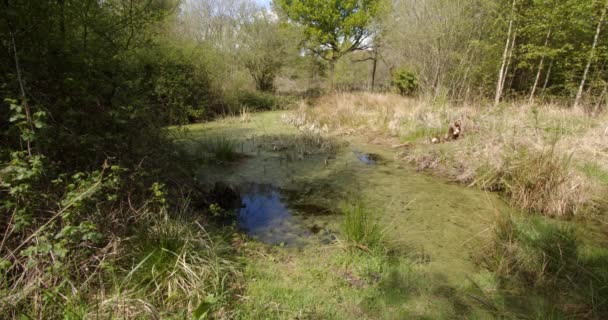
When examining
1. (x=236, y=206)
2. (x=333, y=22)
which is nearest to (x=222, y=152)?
(x=236, y=206)

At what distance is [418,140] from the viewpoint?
21.6 feet

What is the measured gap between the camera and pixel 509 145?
414 cm

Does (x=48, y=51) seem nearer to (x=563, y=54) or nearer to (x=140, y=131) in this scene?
(x=140, y=131)

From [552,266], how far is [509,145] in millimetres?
2339

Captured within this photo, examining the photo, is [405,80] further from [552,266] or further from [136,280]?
[136,280]

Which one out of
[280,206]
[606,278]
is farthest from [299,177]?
[606,278]

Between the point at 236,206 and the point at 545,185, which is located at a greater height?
the point at 545,185

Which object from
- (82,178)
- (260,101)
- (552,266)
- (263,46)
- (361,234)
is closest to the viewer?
(82,178)

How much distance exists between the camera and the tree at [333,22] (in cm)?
1595

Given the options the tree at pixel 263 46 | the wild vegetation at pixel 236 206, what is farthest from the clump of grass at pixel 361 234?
the tree at pixel 263 46

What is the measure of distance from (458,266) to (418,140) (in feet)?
14.8

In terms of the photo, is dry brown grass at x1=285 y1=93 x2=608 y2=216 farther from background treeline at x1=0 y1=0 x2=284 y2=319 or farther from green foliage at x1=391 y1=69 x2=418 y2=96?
green foliage at x1=391 y1=69 x2=418 y2=96

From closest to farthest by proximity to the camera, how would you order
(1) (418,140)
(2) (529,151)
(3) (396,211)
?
(3) (396,211), (2) (529,151), (1) (418,140)

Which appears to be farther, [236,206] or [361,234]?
[236,206]
